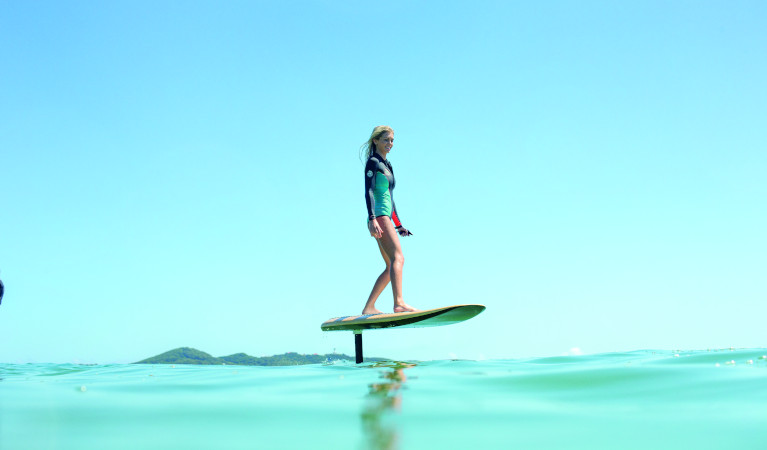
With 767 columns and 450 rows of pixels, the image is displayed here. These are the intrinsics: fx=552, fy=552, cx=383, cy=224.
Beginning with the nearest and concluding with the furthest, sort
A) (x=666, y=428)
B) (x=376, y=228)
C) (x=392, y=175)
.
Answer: (x=666, y=428) < (x=376, y=228) < (x=392, y=175)

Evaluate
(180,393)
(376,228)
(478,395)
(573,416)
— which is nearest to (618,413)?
(573,416)

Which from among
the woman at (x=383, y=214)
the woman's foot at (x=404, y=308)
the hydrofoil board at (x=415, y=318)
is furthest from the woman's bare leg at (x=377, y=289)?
the woman's foot at (x=404, y=308)

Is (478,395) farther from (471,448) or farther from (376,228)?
(376,228)

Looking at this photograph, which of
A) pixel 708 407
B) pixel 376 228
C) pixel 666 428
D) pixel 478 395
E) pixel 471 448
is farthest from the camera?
pixel 376 228

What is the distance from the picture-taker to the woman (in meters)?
8.48

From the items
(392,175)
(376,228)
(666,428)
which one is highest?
(392,175)

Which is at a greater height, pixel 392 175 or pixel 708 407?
pixel 392 175

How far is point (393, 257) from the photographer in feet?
27.9

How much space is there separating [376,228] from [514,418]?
5731mm

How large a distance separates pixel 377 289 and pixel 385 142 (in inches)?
95.2

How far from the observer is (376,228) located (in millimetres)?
8594

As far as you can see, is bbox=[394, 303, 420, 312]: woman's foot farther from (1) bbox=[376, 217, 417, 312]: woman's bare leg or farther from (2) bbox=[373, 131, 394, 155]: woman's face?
(2) bbox=[373, 131, 394, 155]: woman's face

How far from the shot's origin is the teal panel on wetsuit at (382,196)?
881cm

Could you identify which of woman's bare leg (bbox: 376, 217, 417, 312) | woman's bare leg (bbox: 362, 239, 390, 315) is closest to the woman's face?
woman's bare leg (bbox: 376, 217, 417, 312)
